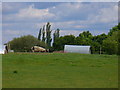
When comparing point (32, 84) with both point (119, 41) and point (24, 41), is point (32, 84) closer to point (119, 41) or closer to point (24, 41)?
A: point (119, 41)

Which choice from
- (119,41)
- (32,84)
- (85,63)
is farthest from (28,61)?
(119,41)

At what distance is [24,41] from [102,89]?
265 feet

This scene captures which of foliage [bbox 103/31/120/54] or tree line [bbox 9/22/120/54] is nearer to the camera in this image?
foliage [bbox 103/31/120/54]

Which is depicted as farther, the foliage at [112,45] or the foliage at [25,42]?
the foliage at [25,42]

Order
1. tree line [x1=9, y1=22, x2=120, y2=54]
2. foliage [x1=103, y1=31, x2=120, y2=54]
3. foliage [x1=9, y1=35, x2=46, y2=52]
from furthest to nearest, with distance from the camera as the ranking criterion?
1. foliage [x1=9, y1=35, x2=46, y2=52]
2. tree line [x1=9, y1=22, x2=120, y2=54]
3. foliage [x1=103, y1=31, x2=120, y2=54]

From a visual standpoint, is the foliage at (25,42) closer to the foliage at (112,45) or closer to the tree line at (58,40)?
the tree line at (58,40)

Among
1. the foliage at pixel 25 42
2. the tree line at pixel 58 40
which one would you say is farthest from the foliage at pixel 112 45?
the foliage at pixel 25 42

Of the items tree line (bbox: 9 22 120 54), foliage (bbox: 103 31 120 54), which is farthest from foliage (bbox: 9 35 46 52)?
foliage (bbox: 103 31 120 54)

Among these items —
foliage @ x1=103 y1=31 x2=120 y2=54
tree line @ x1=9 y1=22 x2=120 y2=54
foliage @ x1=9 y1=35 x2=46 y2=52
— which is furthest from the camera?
foliage @ x1=9 y1=35 x2=46 y2=52

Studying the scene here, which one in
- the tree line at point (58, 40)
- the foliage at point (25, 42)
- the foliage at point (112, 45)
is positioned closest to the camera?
the foliage at point (112, 45)

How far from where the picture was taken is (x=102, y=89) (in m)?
10.3

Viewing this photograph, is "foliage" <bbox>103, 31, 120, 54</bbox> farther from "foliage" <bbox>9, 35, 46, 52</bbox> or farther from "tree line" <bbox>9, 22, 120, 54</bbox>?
"foliage" <bbox>9, 35, 46, 52</bbox>

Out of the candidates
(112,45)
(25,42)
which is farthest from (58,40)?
(112,45)

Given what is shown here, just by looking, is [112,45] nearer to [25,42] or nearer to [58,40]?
[58,40]
